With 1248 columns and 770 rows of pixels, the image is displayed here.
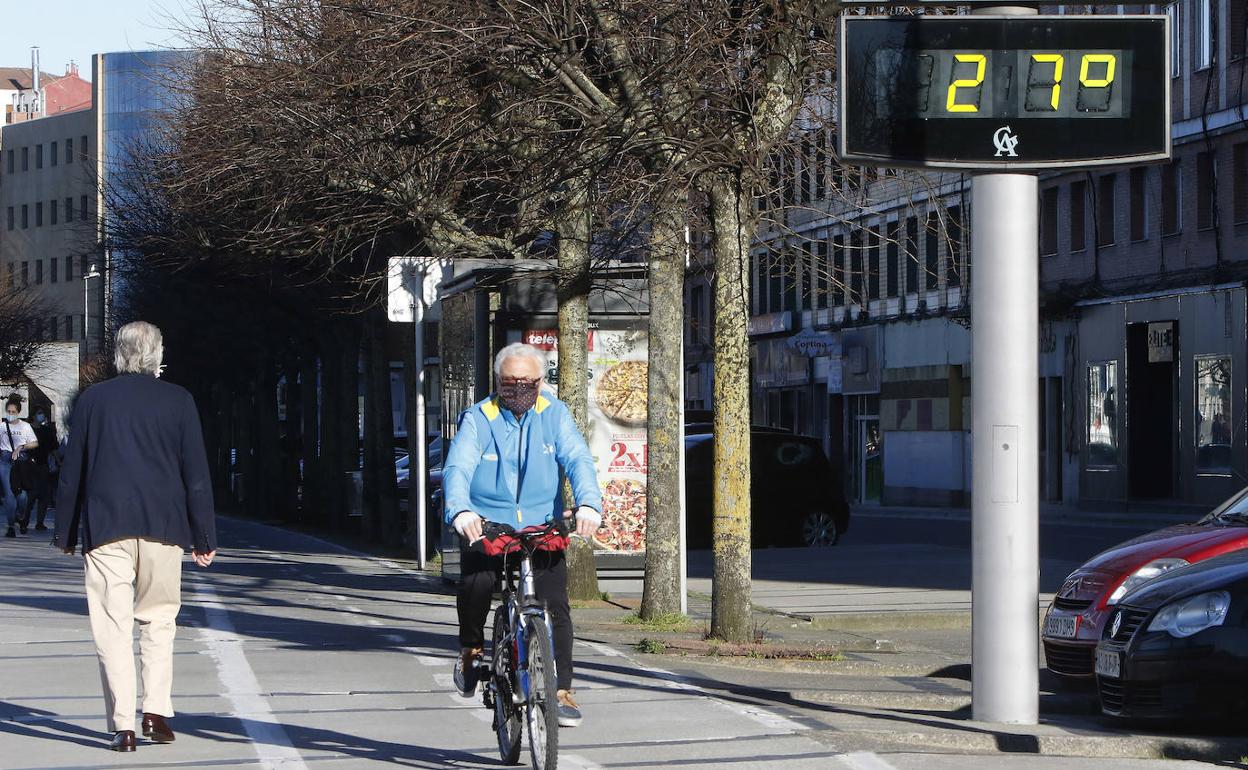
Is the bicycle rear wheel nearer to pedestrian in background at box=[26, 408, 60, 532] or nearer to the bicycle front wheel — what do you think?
the bicycle front wheel

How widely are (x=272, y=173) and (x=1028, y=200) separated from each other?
52.3 feet

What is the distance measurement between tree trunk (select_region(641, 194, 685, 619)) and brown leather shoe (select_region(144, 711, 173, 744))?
6.72 meters

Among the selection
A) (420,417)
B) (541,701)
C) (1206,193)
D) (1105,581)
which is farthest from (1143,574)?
A: (1206,193)

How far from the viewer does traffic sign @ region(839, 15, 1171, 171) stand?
33.1ft

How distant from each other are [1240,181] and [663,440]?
88.7 ft

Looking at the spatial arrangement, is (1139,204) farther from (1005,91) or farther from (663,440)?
(1005,91)

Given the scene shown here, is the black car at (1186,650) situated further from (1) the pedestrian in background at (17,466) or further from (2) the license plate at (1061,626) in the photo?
(1) the pedestrian in background at (17,466)

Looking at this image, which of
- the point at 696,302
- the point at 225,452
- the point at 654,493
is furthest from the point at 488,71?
the point at 696,302

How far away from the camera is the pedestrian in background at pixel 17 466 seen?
32812mm

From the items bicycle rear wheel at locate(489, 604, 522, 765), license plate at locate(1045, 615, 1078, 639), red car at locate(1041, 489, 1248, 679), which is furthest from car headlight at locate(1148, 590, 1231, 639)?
bicycle rear wheel at locate(489, 604, 522, 765)

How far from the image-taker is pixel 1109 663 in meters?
10.6

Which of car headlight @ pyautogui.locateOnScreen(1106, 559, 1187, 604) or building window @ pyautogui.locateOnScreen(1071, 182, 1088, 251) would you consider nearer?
car headlight @ pyautogui.locateOnScreen(1106, 559, 1187, 604)

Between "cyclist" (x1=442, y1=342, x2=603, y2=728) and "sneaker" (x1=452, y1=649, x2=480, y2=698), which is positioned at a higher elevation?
"cyclist" (x1=442, y1=342, x2=603, y2=728)

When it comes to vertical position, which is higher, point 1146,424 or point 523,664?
point 1146,424
